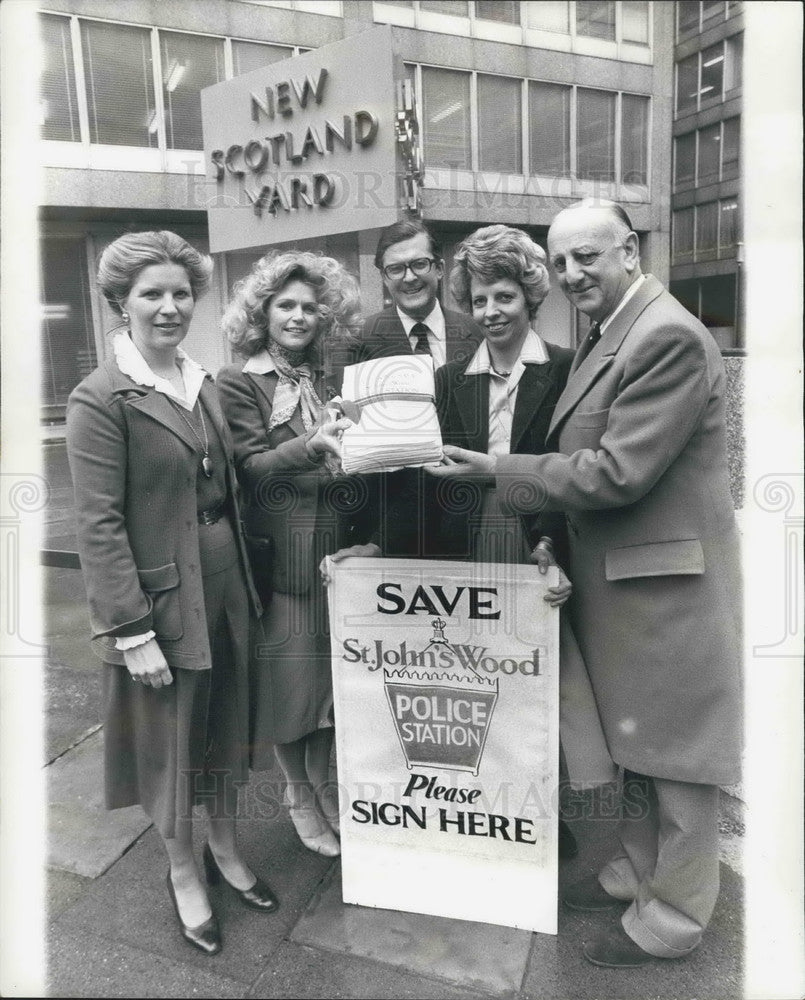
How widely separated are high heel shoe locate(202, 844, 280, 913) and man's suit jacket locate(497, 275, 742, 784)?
1220 millimetres

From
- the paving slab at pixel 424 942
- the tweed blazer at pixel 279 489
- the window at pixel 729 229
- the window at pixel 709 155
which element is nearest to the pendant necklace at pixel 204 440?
the tweed blazer at pixel 279 489

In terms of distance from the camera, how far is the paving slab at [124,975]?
183 cm

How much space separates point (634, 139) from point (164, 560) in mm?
2399

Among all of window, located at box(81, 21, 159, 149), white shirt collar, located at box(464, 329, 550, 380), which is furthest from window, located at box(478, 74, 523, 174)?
window, located at box(81, 21, 159, 149)

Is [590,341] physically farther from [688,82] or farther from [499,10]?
[499,10]

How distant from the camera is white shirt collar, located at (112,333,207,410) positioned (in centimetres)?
181

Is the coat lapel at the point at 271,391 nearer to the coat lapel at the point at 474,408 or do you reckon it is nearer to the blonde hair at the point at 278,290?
the blonde hair at the point at 278,290

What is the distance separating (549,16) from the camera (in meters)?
2.34

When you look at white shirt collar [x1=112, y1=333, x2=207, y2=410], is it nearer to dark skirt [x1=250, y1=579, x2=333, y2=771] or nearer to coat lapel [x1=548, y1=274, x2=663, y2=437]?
dark skirt [x1=250, y1=579, x2=333, y2=771]

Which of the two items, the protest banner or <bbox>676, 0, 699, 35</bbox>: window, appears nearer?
the protest banner

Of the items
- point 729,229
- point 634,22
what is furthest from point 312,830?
point 634,22

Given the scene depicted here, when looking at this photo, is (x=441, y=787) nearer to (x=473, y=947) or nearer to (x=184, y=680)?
(x=473, y=947)

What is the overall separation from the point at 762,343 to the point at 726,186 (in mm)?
607

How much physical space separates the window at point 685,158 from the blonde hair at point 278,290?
136cm
